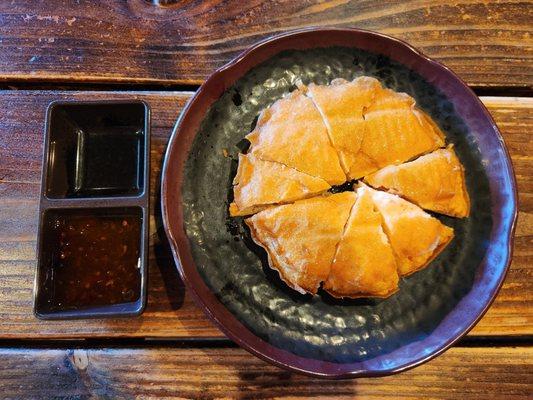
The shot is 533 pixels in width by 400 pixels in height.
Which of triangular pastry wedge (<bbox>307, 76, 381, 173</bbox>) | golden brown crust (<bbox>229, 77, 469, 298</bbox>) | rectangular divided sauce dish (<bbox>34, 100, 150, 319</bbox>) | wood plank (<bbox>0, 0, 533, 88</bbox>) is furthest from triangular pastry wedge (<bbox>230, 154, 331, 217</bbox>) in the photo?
wood plank (<bbox>0, 0, 533, 88</bbox>)

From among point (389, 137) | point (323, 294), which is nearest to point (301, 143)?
point (389, 137)

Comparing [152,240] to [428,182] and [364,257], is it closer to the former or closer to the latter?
[364,257]

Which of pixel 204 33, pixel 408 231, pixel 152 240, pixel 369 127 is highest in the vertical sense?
pixel 204 33

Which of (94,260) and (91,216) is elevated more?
(91,216)

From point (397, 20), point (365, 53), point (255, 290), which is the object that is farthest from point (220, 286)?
point (397, 20)

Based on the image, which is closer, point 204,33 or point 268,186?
point 268,186

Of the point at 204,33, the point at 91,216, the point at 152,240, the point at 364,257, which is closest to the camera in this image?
the point at 364,257

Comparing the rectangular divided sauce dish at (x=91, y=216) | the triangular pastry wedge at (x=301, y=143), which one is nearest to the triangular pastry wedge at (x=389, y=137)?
the triangular pastry wedge at (x=301, y=143)
